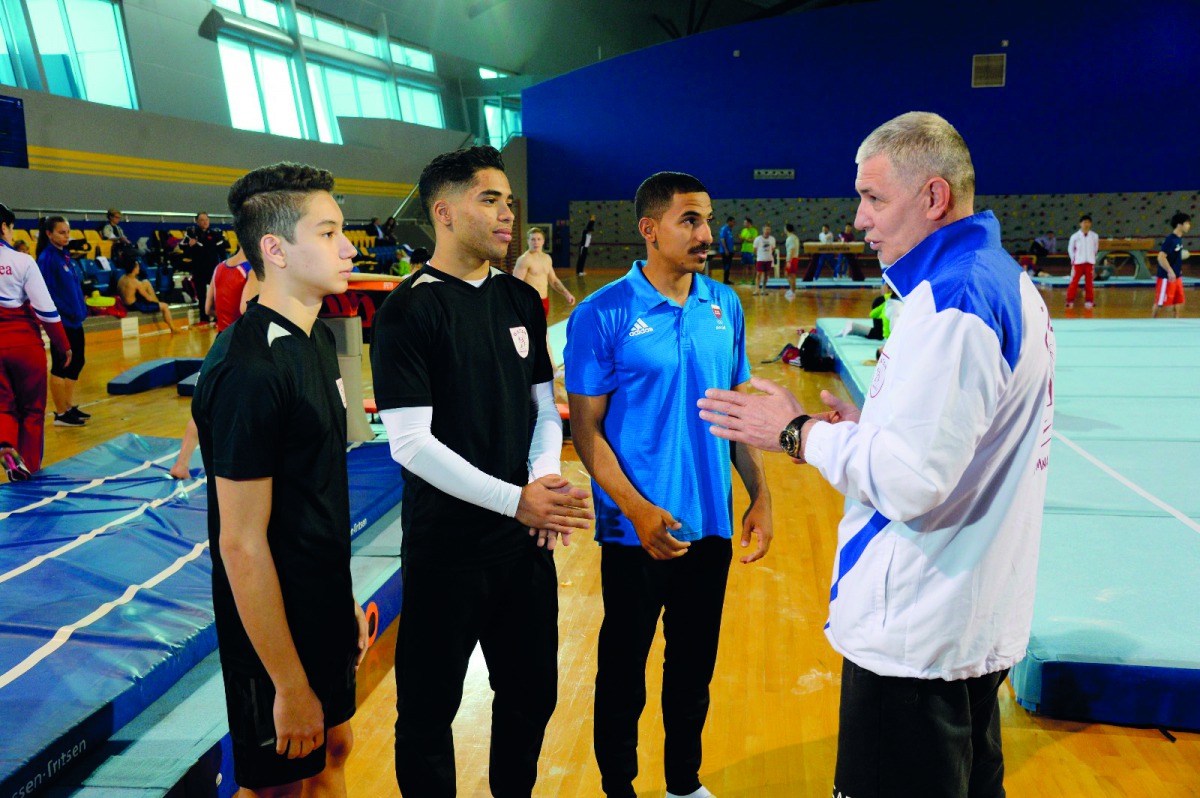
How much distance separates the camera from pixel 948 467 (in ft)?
4.53

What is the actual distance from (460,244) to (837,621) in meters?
1.21

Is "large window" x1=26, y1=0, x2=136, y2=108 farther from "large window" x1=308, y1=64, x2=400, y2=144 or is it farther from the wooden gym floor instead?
the wooden gym floor

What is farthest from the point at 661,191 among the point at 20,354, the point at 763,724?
the point at 20,354

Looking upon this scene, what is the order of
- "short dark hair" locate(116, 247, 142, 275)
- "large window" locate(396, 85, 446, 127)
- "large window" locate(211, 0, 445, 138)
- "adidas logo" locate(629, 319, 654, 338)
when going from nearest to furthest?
"adidas logo" locate(629, 319, 654, 338) → "short dark hair" locate(116, 247, 142, 275) → "large window" locate(211, 0, 445, 138) → "large window" locate(396, 85, 446, 127)

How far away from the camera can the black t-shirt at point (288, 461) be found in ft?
5.22

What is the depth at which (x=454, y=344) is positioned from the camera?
6.46 feet

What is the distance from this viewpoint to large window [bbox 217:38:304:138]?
17828 millimetres

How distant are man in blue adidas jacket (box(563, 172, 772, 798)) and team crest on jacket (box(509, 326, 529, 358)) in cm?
22

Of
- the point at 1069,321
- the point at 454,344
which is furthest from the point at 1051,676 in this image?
the point at 1069,321

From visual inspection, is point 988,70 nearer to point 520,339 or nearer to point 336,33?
point 336,33

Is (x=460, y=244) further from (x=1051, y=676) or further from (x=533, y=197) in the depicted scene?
(x=533, y=197)

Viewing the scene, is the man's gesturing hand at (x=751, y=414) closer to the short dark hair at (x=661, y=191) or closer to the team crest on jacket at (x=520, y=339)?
the team crest on jacket at (x=520, y=339)

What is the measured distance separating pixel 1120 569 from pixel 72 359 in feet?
25.4

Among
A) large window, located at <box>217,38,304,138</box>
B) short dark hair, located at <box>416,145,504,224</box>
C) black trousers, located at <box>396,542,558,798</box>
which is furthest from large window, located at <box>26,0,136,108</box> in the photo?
black trousers, located at <box>396,542,558,798</box>
